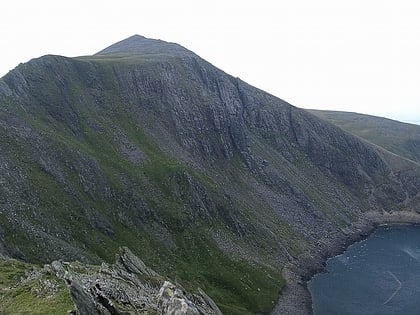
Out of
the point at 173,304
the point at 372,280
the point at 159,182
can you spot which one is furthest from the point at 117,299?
the point at 372,280

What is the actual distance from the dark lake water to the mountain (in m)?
12.0

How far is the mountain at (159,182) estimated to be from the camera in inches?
3802

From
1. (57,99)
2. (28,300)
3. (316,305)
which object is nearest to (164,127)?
(57,99)

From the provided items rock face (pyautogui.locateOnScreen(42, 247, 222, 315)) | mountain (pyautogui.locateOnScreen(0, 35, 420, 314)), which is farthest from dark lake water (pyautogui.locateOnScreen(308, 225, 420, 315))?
rock face (pyautogui.locateOnScreen(42, 247, 222, 315))

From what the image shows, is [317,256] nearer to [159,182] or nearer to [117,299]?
[159,182]

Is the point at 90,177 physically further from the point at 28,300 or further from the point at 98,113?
the point at 28,300

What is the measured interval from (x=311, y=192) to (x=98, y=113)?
9046cm

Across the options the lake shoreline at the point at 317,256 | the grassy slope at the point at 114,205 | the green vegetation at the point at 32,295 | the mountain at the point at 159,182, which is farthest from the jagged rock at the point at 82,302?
the lake shoreline at the point at 317,256

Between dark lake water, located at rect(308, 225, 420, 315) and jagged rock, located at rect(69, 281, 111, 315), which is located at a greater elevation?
jagged rock, located at rect(69, 281, 111, 315)

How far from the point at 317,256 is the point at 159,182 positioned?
5651cm

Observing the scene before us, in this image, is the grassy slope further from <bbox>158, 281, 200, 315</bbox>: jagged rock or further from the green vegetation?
<bbox>158, 281, 200, 315</bbox>: jagged rock

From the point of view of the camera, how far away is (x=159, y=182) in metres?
126

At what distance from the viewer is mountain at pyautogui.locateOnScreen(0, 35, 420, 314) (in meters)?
96.6

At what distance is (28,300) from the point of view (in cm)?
3616
